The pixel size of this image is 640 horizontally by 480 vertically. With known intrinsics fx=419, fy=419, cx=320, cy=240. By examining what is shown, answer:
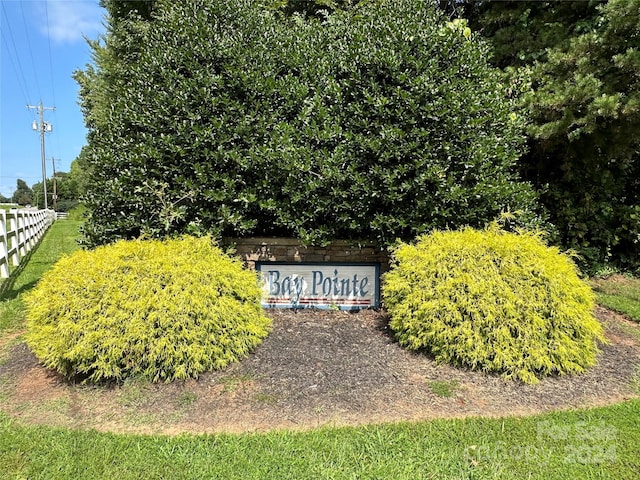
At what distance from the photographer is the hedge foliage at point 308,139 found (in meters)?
4.04

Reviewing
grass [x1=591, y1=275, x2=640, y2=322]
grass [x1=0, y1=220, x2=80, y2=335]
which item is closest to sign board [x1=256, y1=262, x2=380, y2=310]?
grass [x1=0, y1=220, x2=80, y2=335]

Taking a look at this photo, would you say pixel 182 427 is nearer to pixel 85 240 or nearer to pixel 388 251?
pixel 388 251

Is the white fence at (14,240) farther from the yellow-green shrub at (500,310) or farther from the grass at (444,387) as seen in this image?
the grass at (444,387)

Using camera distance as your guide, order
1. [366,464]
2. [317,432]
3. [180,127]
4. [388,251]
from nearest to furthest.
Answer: [366,464] → [317,432] → [180,127] → [388,251]

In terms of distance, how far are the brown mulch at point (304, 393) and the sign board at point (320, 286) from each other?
98 centimetres

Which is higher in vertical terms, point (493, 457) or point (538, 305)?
point (538, 305)

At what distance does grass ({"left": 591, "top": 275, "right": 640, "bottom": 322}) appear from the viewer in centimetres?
516

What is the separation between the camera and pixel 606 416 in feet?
8.79

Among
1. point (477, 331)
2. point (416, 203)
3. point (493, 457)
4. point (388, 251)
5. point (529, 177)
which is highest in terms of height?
point (529, 177)

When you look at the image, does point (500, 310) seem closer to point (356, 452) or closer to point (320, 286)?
point (356, 452)

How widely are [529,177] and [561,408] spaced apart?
497 centimetres

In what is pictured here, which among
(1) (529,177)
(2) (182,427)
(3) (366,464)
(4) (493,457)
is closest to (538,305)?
(4) (493,457)

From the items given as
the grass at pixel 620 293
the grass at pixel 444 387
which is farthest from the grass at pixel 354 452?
the grass at pixel 620 293

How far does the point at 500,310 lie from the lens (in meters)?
3.22
